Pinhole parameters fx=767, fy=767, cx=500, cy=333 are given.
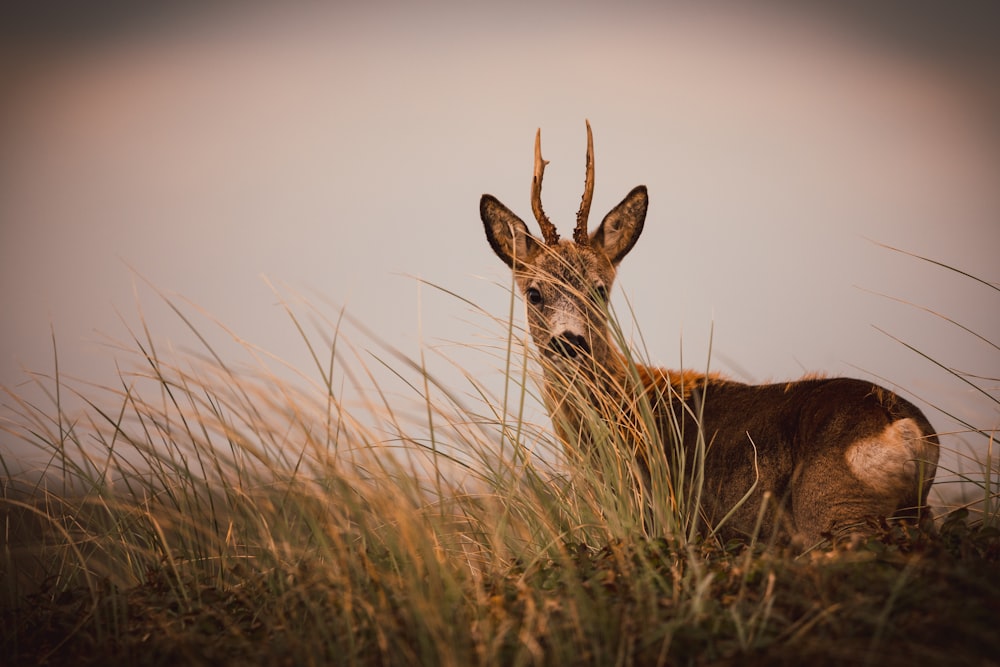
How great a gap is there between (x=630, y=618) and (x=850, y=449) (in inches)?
78.1

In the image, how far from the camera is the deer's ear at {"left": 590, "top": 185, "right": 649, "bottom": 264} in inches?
218

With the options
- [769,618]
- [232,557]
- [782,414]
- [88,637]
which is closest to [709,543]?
[769,618]

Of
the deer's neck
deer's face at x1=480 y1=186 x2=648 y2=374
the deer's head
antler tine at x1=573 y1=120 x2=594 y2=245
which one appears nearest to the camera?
the deer's neck

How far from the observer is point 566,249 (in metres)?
5.43

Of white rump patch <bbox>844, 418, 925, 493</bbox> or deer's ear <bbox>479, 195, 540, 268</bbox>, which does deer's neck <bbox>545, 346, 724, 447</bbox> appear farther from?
deer's ear <bbox>479, 195, 540, 268</bbox>

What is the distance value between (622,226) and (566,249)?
50 cm

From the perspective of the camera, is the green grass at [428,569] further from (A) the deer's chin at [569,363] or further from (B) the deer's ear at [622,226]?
(B) the deer's ear at [622,226]

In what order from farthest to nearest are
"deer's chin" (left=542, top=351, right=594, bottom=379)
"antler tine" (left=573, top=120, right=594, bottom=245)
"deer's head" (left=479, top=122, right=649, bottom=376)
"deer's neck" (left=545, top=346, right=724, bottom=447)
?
"antler tine" (left=573, top=120, right=594, bottom=245)
"deer's head" (left=479, top=122, right=649, bottom=376)
"deer's chin" (left=542, top=351, right=594, bottom=379)
"deer's neck" (left=545, top=346, right=724, bottom=447)

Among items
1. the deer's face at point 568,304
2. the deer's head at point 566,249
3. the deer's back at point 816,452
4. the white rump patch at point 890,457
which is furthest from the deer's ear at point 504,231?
the white rump patch at point 890,457

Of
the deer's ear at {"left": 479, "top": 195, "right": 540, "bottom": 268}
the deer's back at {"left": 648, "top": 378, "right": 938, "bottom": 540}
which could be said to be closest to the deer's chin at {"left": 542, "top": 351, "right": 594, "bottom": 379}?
the deer's back at {"left": 648, "top": 378, "right": 938, "bottom": 540}

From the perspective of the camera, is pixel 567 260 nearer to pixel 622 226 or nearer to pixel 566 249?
pixel 566 249

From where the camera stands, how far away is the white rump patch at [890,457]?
3.49 meters

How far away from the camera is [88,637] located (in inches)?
101

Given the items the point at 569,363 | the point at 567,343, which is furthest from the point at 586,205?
the point at 569,363
